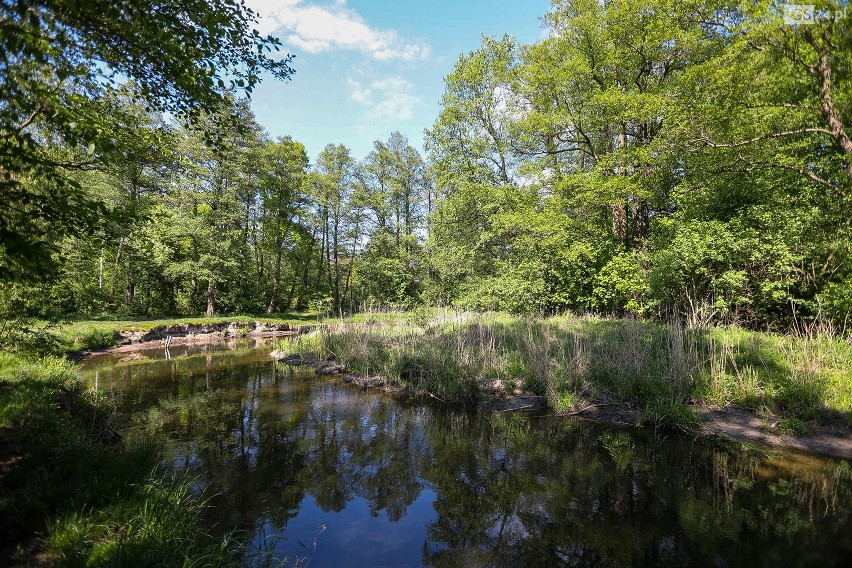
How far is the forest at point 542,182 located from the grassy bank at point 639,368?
3.31 ft

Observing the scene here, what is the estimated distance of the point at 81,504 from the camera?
3.60 metres

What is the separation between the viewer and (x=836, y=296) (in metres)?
10.4

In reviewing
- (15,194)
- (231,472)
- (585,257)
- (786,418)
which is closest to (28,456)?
(231,472)

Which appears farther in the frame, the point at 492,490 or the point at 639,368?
the point at 639,368

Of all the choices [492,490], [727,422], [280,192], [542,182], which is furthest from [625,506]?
[280,192]

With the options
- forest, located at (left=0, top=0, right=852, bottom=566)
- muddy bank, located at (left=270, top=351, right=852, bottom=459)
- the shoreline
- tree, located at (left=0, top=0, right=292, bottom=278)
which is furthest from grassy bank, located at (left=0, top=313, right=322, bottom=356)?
muddy bank, located at (left=270, top=351, right=852, bottom=459)

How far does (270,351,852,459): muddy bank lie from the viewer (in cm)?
651

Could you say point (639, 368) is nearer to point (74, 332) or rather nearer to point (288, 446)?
point (288, 446)

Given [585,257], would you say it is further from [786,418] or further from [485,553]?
[485,553]

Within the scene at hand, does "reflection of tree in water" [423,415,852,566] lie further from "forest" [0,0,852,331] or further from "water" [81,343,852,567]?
"forest" [0,0,852,331]

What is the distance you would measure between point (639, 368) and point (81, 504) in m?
9.15

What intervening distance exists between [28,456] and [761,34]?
551 inches

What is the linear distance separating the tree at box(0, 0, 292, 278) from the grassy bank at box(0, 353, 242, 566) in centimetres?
194

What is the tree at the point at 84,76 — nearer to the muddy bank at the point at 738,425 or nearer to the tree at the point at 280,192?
the muddy bank at the point at 738,425
